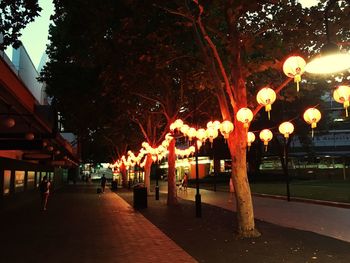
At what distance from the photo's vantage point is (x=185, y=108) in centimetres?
2702

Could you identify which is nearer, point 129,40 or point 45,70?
point 129,40

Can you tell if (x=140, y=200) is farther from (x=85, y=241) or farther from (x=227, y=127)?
(x=85, y=241)

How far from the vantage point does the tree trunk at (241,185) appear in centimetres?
1180

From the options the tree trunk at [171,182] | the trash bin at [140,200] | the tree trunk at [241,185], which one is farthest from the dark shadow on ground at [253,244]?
the tree trunk at [171,182]

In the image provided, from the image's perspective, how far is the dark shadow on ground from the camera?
29.0 feet

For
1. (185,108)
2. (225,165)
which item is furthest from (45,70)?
(225,165)

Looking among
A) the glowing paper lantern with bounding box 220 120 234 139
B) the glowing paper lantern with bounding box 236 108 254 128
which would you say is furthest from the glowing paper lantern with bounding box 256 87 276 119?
the glowing paper lantern with bounding box 220 120 234 139

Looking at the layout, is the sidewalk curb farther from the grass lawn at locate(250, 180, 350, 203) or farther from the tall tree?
the tall tree

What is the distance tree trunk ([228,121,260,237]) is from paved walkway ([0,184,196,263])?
87.8 inches

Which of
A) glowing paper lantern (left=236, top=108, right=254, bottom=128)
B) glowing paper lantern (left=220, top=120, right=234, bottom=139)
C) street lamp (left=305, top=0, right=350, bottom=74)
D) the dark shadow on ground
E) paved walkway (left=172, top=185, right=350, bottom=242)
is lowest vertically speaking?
the dark shadow on ground

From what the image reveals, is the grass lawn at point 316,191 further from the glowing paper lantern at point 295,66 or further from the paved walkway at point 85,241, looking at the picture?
the glowing paper lantern at point 295,66

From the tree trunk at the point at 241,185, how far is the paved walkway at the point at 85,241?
7.32ft

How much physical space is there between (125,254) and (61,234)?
3.85 m

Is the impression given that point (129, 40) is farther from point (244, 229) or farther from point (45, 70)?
point (45, 70)
